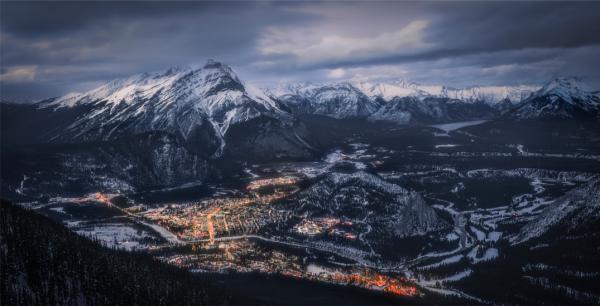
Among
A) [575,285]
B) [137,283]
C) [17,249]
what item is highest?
[17,249]

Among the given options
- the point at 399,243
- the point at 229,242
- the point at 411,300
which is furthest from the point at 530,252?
the point at 229,242

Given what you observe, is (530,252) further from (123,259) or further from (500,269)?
(123,259)

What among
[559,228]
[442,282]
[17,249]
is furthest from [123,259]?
[559,228]

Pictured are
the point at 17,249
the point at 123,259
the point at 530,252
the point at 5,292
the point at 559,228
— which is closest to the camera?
the point at 5,292

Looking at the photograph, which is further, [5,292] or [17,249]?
[17,249]

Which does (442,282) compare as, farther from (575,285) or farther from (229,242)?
(229,242)

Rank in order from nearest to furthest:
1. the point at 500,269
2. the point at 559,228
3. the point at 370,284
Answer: the point at 370,284 → the point at 500,269 → the point at 559,228

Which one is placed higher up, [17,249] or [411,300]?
[17,249]
